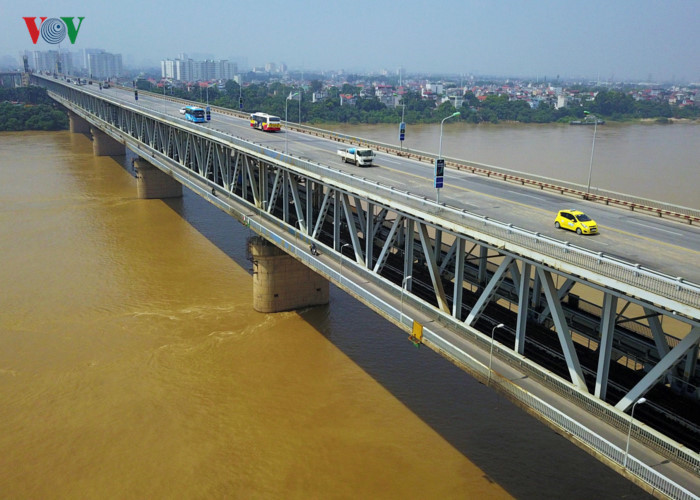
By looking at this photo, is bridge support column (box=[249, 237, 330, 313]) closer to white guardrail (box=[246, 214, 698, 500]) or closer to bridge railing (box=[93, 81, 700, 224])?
bridge railing (box=[93, 81, 700, 224])

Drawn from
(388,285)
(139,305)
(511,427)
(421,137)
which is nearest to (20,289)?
(139,305)

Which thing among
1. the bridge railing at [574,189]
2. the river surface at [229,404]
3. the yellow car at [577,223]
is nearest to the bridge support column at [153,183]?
the river surface at [229,404]

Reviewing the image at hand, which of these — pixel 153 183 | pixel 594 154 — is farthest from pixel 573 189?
pixel 594 154

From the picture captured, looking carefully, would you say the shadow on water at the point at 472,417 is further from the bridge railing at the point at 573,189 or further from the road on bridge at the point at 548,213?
the bridge railing at the point at 573,189

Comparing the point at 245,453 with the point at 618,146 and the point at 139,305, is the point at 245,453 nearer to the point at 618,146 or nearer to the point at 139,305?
the point at 139,305

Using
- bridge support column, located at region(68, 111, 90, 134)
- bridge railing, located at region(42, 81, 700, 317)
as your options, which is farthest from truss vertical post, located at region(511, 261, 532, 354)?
bridge support column, located at region(68, 111, 90, 134)

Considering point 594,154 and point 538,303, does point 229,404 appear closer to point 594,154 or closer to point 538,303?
point 538,303

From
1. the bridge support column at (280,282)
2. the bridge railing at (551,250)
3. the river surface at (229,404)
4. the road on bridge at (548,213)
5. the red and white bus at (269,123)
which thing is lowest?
the river surface at (229,404)
